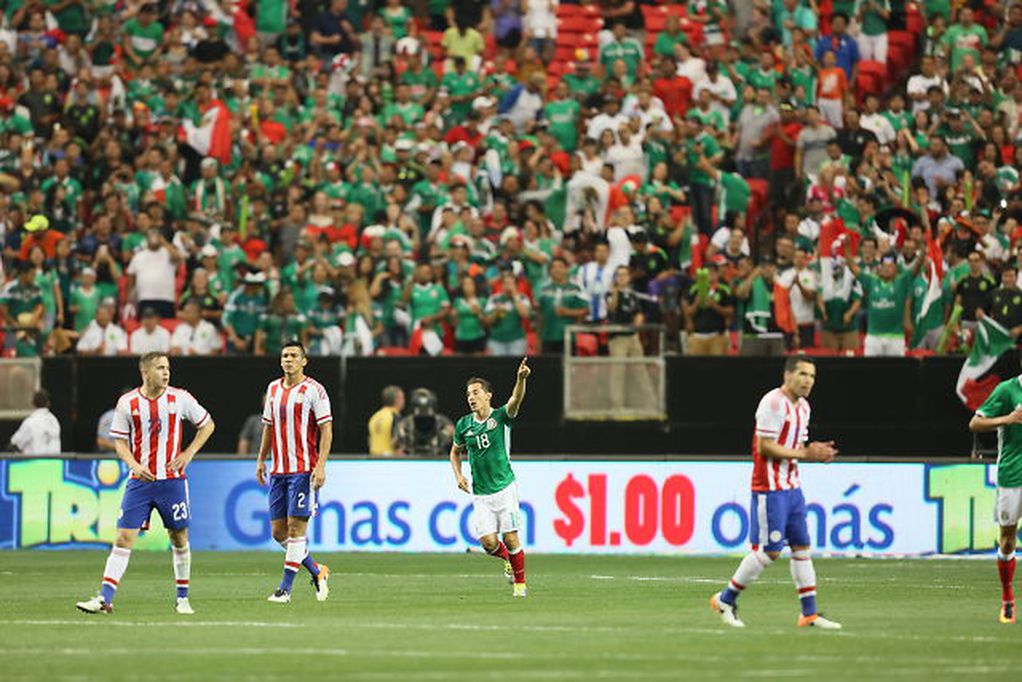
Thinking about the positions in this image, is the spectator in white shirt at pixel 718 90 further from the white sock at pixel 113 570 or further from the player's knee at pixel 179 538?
the white sock at pixel 113 570

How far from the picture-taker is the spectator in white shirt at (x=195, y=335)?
96.4 ft

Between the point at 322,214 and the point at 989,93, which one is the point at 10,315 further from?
the point at 989,93

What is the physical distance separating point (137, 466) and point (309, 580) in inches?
193

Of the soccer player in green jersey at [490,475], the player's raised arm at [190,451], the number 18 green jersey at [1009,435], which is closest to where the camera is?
the number 18 green jersey at [1009,435]

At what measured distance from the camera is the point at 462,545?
27094mm

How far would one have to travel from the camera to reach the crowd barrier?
2636cm

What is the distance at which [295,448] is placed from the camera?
1916cm

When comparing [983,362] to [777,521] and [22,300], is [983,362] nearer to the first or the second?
[777,521]

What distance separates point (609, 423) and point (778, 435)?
40.2 ft

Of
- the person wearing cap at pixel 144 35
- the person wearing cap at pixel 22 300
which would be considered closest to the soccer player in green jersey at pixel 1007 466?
the person wearing cap at pixel 22 300

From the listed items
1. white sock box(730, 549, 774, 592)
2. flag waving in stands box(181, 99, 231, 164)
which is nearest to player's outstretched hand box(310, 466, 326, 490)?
white sock box(730, 549, 774, 592)

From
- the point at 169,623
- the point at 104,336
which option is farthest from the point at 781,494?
the point at 104,336

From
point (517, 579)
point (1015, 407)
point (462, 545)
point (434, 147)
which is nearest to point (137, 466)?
point (517, 579)

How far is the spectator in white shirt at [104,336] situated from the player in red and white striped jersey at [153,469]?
463 inches
